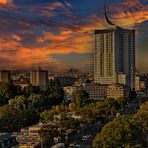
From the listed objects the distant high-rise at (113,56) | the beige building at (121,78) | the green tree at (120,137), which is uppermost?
the distant high-rise at (113,56)

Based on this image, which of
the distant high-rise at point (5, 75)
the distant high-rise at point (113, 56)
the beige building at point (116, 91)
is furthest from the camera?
the distant high-rise at point (113, 56)

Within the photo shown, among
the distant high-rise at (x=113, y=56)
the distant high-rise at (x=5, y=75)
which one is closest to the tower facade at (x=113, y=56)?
the distant high-rise at (x=113, y=56)

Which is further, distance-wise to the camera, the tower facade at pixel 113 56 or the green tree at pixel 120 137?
the tower facade at pixel 113 56

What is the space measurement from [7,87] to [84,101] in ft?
12.6

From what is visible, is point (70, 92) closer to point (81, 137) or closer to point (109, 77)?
point (109, 77)

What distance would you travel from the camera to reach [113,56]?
37031 millimetres

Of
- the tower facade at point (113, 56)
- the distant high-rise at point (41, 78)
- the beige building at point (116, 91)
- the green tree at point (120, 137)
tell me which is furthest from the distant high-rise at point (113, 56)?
the green tree at point (120, 137)

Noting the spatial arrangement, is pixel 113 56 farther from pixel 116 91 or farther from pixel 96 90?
pixel 116 91

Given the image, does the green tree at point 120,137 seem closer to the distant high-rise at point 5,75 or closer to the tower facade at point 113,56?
the distant high-rise at point 5,75

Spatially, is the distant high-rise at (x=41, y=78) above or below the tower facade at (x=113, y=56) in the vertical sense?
below

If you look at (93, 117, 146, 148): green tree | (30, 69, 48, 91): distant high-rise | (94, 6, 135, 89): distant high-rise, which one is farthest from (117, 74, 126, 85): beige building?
(93, 117, 146, 148): green tree

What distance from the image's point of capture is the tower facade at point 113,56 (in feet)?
121

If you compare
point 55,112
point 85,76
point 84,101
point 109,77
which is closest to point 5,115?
point 55,112

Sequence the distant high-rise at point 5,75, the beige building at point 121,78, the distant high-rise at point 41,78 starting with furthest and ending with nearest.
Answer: the distant high-rise at point 41,78, the beige building at point 121,78, the distant high-rise at point 5,75
